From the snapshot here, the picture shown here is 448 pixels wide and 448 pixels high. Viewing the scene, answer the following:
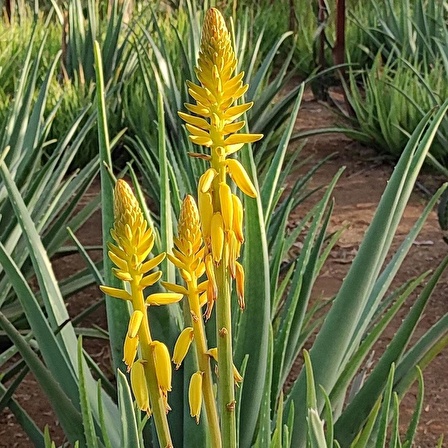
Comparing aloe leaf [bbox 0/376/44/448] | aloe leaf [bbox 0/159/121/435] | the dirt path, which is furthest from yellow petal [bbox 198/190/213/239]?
the dirt path

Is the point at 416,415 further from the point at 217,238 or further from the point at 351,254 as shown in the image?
the point at 351,254

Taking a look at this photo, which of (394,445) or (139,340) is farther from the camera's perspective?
(394,445)

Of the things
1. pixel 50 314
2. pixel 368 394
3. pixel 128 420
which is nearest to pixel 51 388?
pixel 50 314

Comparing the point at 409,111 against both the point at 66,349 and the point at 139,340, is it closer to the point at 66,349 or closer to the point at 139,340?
the point at 66,349

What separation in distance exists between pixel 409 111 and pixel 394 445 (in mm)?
2179

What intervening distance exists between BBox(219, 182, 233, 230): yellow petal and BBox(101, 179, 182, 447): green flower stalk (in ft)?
0.14

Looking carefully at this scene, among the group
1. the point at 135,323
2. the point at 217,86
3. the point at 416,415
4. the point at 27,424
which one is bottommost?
the point at 27,424

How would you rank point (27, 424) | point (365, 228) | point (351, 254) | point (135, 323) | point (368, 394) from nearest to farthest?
point (135, 323)
point (368, 394)
point (27, 424)
point (351, 254)
point (365, 228)

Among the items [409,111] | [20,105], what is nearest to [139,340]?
[20,105]

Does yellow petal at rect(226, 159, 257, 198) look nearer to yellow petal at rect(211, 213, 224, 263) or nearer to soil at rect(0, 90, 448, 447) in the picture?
yellow petal at rect(211, 213, 224, 263)

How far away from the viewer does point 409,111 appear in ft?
8.91

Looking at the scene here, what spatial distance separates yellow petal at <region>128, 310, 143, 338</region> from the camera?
1.34 ft

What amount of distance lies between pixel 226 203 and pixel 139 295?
0.07 meters

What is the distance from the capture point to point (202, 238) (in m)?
0.44
